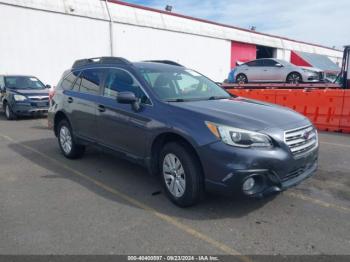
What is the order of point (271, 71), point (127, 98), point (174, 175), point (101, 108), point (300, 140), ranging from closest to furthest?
point (300, 140) → point (174, 175) → point (127, 98) → point (101, 108) → point (271, 71)

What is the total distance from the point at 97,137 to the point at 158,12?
75.6 ft

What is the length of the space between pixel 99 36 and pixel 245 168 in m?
21.1

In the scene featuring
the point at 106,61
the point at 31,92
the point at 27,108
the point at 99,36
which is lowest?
the point at 27,108

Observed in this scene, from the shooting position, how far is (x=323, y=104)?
9.63 metres

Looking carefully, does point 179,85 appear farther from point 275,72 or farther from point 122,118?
point 275,72

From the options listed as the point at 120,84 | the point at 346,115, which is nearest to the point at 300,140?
the point at 120,84

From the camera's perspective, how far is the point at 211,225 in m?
3.72

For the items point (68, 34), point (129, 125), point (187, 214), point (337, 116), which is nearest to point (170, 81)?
point (129, 125)

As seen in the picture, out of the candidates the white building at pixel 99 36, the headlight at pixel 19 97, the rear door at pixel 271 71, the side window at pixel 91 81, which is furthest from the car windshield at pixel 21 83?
the rear door at pixel 271 71

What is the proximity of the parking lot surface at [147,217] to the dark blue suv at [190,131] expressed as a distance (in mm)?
398

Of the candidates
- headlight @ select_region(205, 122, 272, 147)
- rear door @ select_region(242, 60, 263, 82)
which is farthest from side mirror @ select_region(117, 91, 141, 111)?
rear door @ select_region(242, 60, 263, 82)

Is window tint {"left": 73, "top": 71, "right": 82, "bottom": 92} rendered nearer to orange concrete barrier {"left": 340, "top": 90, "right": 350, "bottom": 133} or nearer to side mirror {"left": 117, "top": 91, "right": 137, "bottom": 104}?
side mirror {"left": 117, "top": 91, "right": 137, "bottom": 104}

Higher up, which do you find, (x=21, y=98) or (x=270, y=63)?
(x=270, y=63)

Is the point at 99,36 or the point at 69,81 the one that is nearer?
the point at 69,81
